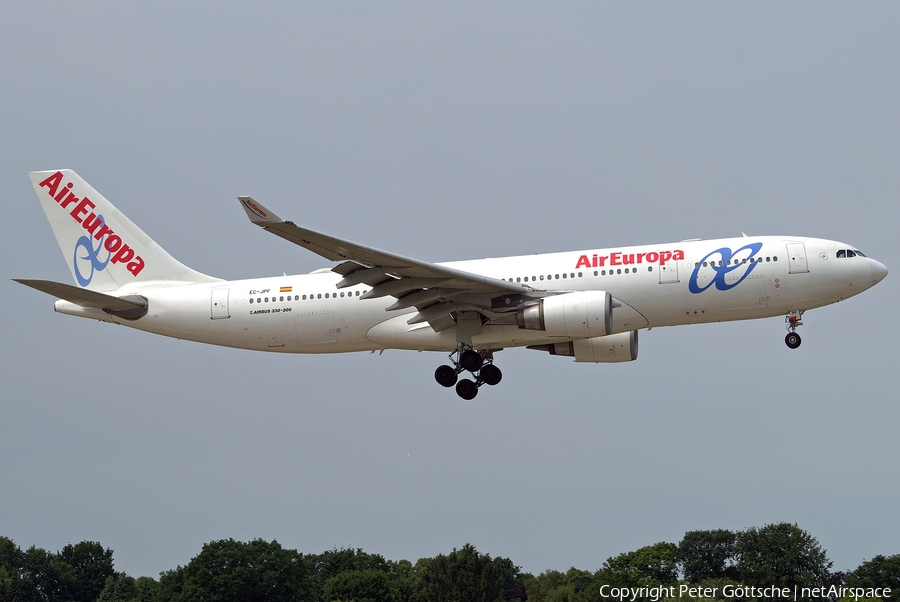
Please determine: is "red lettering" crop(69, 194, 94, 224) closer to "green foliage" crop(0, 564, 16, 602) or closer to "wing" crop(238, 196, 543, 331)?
"wing" crop(238, 196, 543, 331)

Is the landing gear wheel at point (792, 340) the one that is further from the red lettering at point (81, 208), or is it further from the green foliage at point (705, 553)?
the green foliage at point (705, 553)

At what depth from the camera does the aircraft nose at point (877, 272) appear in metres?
37.2

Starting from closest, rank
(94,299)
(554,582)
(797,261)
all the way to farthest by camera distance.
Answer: (797,261)
(94,299)
(554,582)

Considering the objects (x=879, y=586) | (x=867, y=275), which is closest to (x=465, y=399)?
(x=867, y=275)

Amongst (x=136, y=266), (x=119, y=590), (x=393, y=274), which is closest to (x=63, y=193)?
(x=136, y=266)

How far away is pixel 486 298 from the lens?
37188 mm

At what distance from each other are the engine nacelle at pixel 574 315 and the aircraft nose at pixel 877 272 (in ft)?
28.1

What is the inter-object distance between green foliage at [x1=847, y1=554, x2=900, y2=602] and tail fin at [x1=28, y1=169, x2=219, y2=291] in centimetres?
5416

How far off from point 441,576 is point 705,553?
93.2ft

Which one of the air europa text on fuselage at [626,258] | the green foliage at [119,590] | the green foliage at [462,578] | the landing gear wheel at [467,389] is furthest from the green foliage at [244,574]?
the air europa text on fuselage at [626,258]

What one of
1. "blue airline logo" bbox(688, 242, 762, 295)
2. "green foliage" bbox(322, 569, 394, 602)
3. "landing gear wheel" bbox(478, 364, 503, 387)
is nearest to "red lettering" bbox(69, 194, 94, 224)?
"landing gear wheel" bbox(478, 364, 503, 387)

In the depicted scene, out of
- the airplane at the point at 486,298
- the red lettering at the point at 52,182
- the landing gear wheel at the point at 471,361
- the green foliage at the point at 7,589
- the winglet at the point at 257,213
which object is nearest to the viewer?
the winglet at the point at 257,213

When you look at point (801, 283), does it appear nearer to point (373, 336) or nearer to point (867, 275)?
point (867, 275)

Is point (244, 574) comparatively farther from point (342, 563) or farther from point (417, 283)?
point (417, 283)
